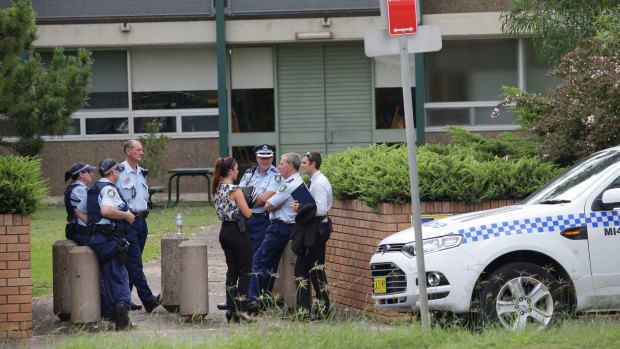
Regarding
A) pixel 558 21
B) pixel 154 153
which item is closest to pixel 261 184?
pixel 558 21

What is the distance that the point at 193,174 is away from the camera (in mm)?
25141

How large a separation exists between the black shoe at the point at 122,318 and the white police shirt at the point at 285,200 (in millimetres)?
1826

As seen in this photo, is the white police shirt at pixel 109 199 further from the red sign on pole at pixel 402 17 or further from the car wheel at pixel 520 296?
the car wheel at pixel 520 296

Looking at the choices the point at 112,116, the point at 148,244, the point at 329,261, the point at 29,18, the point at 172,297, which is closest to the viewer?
the point at 172,297

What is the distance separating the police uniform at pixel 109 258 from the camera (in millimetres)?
11398

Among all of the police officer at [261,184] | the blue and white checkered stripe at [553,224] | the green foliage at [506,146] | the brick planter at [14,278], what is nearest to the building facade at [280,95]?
the green foliage at [506,146]

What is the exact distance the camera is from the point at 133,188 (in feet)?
41.9

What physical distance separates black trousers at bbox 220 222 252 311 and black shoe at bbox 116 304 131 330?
103 cm

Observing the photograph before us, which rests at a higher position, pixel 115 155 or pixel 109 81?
pixel 109 81

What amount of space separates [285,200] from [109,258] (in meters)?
1.84

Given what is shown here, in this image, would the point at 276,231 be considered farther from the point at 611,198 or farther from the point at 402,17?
the point at 611,198

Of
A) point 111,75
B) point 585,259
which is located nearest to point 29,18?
point 585,259

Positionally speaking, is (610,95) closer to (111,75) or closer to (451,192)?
(451,192)

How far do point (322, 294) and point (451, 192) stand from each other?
1.61 meters
